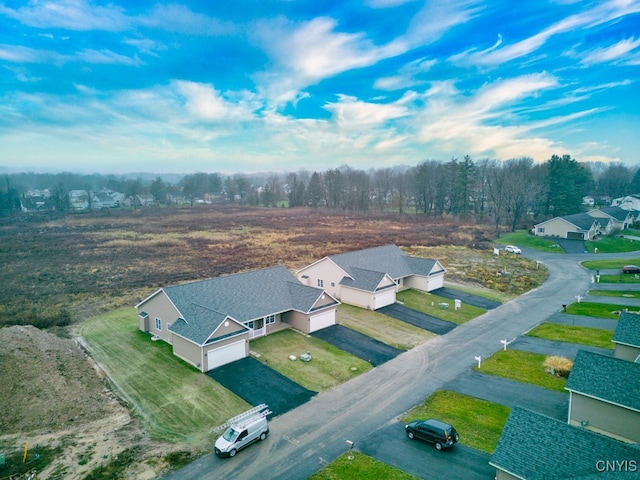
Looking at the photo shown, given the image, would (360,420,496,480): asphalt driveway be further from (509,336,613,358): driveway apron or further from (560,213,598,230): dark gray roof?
(560,213,598,230): dark gray roof

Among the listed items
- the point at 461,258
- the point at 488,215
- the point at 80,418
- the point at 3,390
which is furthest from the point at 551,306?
the point at 488,215

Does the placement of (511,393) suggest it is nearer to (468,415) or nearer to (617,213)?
(468,415)

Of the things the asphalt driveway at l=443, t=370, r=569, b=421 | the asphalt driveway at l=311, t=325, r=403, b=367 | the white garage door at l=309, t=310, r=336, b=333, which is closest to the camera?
the asphalt driveway at l=443, t=370, r=569, b=421

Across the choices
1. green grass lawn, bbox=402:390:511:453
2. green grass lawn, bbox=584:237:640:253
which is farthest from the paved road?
green grass lawn, bbox=584:237:640:253

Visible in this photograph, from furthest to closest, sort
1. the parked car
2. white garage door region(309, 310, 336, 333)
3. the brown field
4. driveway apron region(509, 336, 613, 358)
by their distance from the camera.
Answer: the parked car < white garage door region(309, 310, 336, 333) < driveway apron region(509, 336, 613, 358) < the brown field

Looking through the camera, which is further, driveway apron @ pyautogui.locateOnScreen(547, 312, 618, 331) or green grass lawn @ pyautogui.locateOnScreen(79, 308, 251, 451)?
driveway apron @ pyautogui.locateOnScreen(547, 312, 618, 331)

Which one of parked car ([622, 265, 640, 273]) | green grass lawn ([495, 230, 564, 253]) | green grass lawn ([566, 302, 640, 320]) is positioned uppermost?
green grass lawn ([495, 230, 564, 253])

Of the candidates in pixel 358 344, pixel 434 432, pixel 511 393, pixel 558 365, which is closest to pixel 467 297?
pixel 558 365

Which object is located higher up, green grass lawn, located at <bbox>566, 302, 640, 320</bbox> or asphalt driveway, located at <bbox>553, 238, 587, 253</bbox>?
asphalt driveway, located at <bbox>553, 238, 587, 253</bbox>
